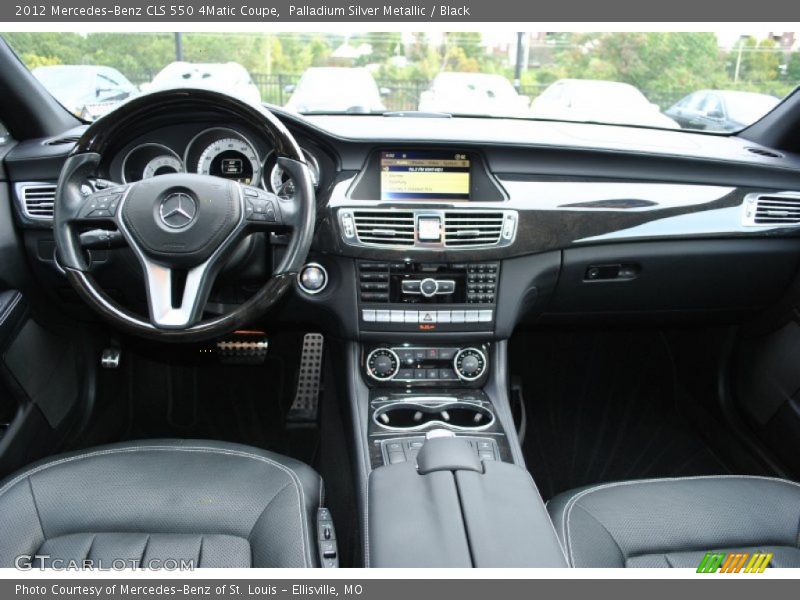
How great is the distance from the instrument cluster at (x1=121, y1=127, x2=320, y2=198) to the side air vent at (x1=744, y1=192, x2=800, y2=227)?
140cm

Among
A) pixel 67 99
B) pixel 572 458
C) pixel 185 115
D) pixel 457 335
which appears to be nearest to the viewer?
pixel 185 115

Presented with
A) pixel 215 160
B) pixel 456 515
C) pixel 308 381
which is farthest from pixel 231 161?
pixel 456 515

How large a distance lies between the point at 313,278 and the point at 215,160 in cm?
46

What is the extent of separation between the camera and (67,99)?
89.5 inches

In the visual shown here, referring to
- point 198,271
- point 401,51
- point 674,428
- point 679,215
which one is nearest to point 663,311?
point 679,215

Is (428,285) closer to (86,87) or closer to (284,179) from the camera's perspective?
(284,179)

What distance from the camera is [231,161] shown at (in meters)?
1.97

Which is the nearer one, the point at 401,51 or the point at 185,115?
the point at 185,115

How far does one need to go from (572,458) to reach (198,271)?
1.68 meters

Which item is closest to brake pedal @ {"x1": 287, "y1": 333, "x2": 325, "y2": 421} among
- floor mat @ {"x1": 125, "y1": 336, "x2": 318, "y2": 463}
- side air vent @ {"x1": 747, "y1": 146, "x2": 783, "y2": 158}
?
floor mat @ {"x1": 125, "y1": 336, "x2": 318, "y2": 463}

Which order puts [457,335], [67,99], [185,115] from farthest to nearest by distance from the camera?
1. [67,99]
2. [457,335]
3. [185,115]

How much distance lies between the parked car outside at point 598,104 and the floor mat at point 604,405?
0.88 metres

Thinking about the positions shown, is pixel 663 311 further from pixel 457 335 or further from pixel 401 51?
pixel 401 51

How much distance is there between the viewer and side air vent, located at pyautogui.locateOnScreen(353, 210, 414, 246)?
1.94 meters
